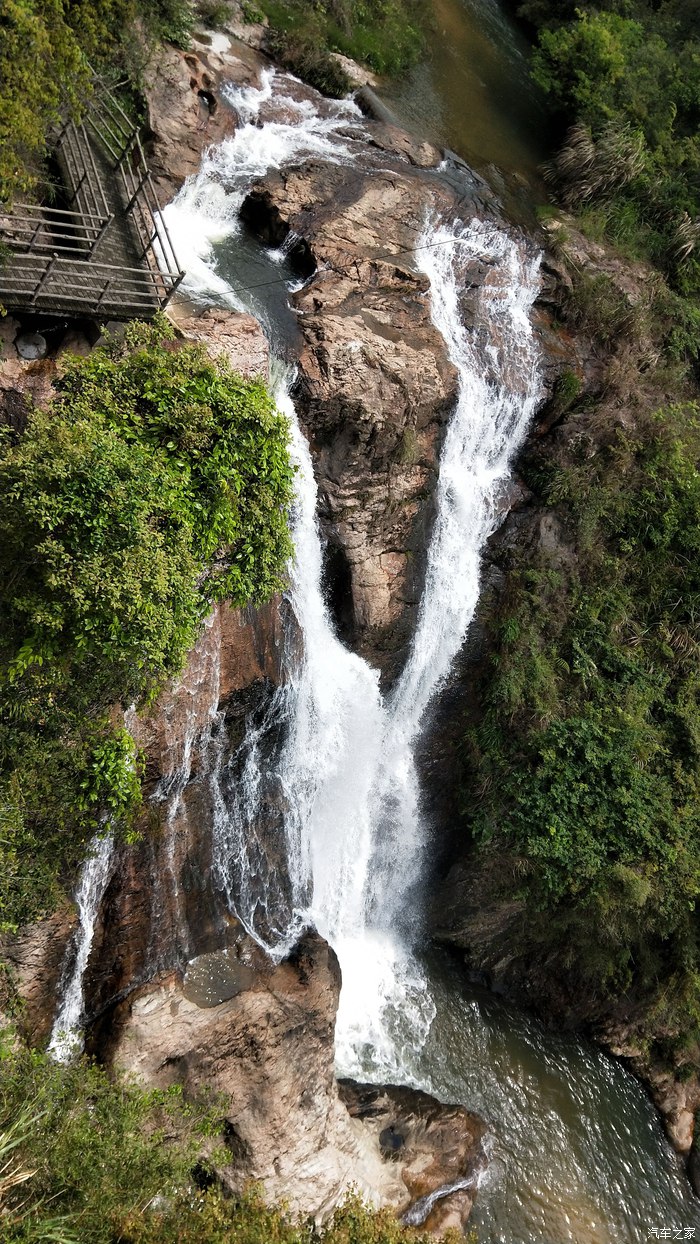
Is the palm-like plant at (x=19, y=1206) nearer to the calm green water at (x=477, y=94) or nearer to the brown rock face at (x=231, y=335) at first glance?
the brown rock face at (x=231, y=335)

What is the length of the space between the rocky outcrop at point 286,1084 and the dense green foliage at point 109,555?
8.47ft

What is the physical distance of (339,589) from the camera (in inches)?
504

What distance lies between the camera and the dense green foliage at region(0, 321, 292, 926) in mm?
7379

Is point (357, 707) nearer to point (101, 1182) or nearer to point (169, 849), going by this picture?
point (169, 849)

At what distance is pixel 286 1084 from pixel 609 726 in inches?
318

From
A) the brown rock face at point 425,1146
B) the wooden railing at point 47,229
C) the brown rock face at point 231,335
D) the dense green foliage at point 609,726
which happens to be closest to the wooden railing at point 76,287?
the wooden railing at point 47,229

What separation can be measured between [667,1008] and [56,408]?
14.6m

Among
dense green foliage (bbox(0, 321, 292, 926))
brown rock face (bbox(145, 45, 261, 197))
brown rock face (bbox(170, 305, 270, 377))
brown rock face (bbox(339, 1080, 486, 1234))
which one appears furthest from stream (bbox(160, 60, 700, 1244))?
dense green foliage (bbox(0, 321, 292, 926))

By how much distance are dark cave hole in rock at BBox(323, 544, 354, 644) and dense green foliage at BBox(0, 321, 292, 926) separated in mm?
2908

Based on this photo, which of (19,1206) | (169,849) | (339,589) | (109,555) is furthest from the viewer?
(339,589)

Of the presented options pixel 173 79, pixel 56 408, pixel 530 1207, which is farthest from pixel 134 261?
pixel 530 1207

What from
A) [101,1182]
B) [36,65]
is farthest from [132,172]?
[101,1182]

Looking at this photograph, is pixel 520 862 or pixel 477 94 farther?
pixel 477 94

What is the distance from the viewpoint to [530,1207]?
11.6m
